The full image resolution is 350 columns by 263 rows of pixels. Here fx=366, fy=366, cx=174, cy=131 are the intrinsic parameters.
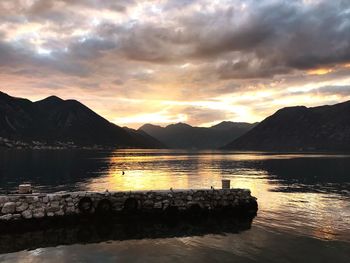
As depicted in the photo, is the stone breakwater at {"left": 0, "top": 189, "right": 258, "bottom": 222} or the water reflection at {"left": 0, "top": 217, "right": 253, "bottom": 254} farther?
the stone breakwater at {"left": 0, "top": 189, "right": 258, "bottom": 222}

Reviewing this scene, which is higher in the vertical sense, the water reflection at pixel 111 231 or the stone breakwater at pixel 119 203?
the stone breakwater at pixel 119 203

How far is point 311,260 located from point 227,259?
16.5 ft

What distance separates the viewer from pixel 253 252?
77.3 ft

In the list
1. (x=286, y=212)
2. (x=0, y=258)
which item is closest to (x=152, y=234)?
(x=0, y=258)

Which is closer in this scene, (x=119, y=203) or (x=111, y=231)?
(x=111, y=231)

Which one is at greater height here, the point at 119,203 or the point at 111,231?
the point at 119,203

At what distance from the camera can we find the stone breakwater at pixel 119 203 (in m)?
29.9

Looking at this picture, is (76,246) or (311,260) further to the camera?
(76,246)

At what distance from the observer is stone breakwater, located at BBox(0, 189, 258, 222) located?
98.0 ft

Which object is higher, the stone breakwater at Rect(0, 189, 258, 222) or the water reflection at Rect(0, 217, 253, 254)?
the stone breakwater at Rect(0, 189, 258, 222)

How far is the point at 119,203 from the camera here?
33.3 metres

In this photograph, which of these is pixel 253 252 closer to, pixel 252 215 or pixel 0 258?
pixel 252 215

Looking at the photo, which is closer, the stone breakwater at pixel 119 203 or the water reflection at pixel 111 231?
the water reflection at pixel 111 231

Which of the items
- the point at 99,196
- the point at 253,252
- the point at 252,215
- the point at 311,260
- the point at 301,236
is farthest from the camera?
the point at 252,215
